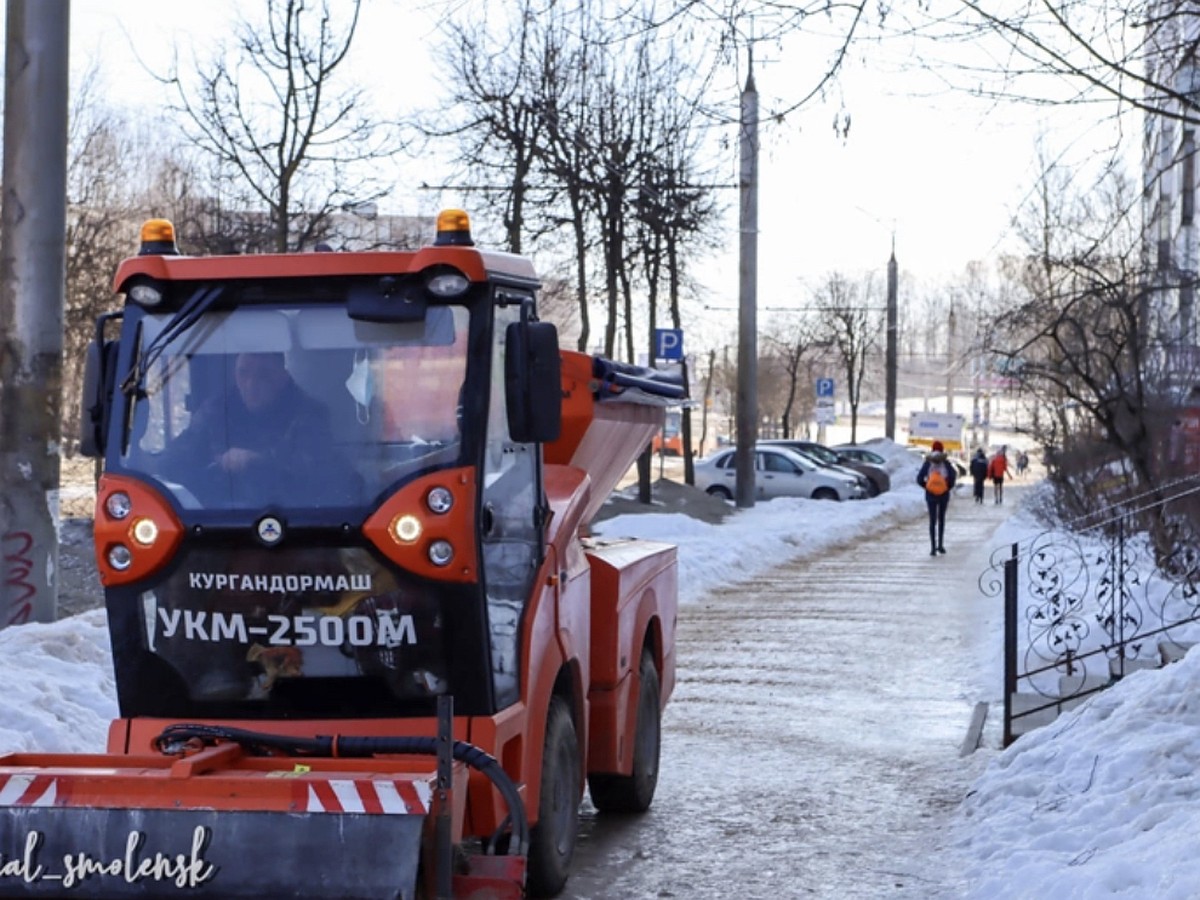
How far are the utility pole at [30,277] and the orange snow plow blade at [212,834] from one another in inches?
209

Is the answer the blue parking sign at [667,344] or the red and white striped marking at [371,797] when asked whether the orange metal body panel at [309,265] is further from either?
the blue parking sign at [667,344]

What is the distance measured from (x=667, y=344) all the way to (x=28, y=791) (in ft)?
70.2

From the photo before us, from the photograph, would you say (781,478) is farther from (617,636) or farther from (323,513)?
(323,513)

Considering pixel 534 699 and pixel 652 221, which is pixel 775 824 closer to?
pixel 534 699

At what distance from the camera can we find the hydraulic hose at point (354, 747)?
17.7 feet

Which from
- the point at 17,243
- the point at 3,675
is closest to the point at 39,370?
the point at 17,243

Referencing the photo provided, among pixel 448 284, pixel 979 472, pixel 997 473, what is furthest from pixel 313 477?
pixel 997 473

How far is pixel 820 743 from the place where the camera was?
34.3 ft

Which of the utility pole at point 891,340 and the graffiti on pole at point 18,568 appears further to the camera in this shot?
the utility pole at point 891,340

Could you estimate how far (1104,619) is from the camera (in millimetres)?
11914

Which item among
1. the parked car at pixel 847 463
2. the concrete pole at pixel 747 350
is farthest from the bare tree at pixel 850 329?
the concrete pole at pixel 747 350

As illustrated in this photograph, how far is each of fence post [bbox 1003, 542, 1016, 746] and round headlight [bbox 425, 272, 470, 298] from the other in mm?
5348

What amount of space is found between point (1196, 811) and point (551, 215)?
22700mm

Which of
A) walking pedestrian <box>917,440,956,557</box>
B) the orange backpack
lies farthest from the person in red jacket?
the orange backpack
